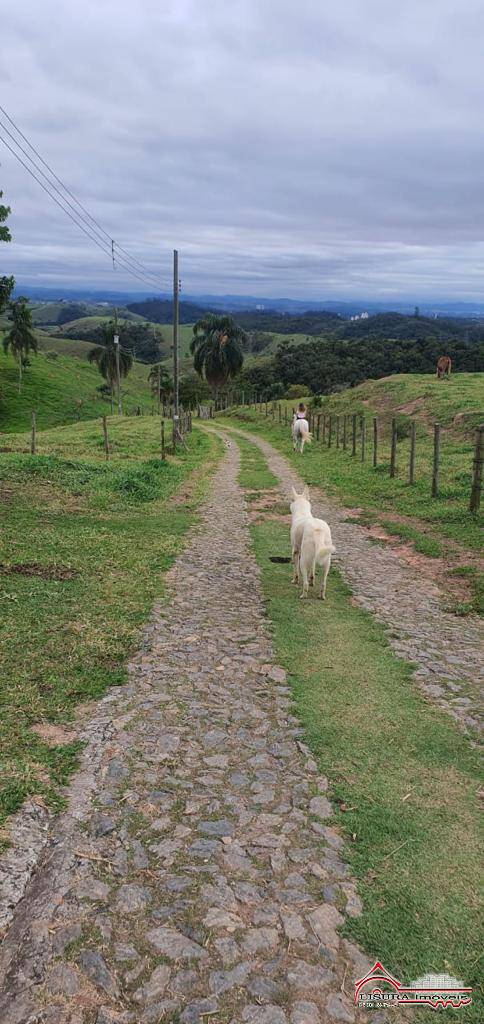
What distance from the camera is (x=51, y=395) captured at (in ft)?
264

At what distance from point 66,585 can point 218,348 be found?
205 ft

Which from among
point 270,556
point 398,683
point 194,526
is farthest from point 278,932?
point 194,526

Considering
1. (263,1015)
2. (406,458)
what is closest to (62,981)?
(263,1015)

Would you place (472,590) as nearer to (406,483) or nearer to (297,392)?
(406,483)

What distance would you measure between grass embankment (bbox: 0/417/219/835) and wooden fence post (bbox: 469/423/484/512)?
7200 mm

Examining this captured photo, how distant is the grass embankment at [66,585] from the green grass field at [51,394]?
50.2m

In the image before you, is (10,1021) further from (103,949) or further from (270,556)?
(270,556)

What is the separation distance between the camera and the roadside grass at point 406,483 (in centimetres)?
A: 1480

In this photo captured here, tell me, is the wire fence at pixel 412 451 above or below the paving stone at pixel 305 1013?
above

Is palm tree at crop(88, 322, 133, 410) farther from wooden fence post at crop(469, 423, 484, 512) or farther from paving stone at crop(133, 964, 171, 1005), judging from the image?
paving stone at crop(133, 964, 171, 1005)

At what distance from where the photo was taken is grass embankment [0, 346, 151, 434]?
71.8 m

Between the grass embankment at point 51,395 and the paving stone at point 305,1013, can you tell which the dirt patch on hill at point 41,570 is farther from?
the grass embankment at point 51,395

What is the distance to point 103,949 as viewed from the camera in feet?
11.2

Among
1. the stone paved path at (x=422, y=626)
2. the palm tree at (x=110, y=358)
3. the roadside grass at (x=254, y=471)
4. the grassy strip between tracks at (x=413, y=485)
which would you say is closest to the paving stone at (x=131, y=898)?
the stone paved path at (x=422, y=626)
